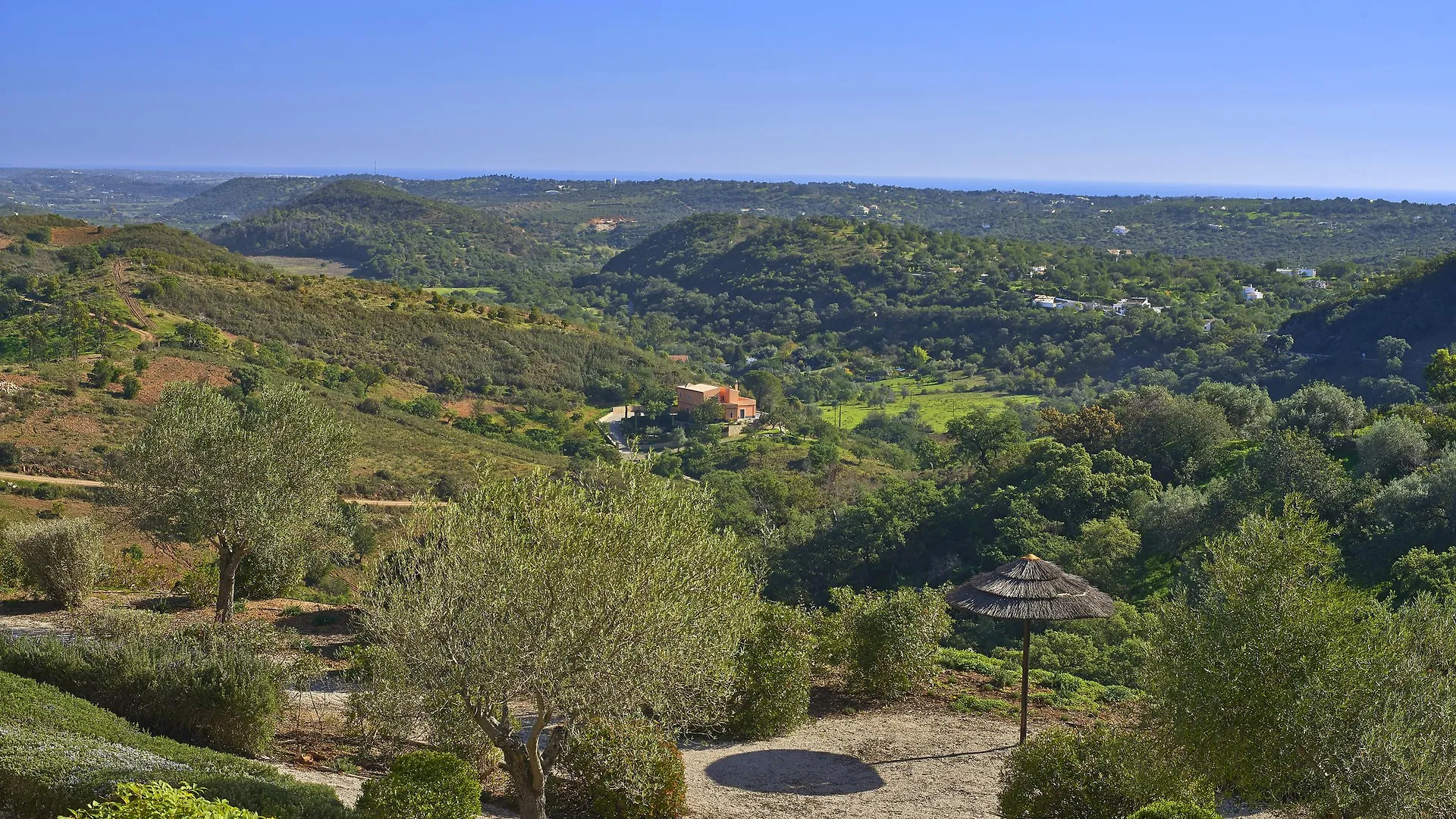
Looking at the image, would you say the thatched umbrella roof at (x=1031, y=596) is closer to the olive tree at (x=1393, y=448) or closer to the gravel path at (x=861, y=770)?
the gravel path at (x=861, y=770)

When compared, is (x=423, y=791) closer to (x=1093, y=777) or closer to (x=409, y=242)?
(x=1093, y=777)

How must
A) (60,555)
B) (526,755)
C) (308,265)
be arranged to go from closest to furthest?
(526,755), (60,555), (308,265)

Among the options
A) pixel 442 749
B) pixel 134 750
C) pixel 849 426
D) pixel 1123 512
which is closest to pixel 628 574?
pixel 442 749

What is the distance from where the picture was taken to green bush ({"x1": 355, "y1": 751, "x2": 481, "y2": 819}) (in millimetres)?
7191

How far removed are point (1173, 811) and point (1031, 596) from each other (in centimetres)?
382

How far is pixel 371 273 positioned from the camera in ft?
401

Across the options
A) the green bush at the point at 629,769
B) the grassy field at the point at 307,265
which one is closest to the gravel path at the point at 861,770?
the green bush at the point at 629,769

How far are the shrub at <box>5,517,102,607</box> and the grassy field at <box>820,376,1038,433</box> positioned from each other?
48.2 m

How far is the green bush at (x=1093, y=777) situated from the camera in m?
7.96

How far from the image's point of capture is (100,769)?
22.3 ft

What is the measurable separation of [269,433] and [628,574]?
771cm

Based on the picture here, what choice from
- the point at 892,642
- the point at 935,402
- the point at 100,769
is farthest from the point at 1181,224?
the point at 100,769

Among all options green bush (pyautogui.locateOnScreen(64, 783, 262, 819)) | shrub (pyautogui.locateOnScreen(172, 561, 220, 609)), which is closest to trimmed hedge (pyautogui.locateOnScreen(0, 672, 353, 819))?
green bush (pyautogui.locateOnScreen(64, 783, 262, 819))

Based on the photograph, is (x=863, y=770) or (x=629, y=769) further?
(x=863, y=770)
